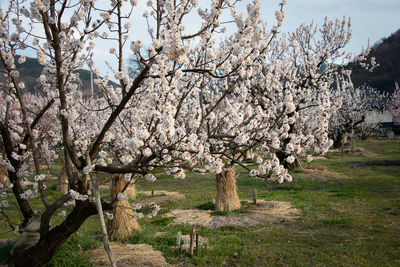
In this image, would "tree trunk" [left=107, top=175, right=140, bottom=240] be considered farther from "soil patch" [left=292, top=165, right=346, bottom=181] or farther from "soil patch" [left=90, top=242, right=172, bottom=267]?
"soil patch" [left=292, top=165, right=346, bottom=181]

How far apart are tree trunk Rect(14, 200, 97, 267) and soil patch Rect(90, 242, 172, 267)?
0.96 meters

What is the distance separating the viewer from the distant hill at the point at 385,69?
66.3m

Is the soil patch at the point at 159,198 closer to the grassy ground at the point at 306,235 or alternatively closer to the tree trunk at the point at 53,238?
the grassy ground at the point at 306,235

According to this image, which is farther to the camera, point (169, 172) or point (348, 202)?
point (348, 202)

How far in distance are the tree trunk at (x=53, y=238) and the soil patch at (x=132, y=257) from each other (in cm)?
96

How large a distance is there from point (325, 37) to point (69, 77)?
18.6 m

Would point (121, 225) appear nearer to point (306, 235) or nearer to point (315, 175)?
point (306, 235)

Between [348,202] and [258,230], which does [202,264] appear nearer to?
[258,230]

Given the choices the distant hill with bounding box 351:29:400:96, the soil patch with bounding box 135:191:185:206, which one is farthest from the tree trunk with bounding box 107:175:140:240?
the distant hill with bounding box 351:29:400:96

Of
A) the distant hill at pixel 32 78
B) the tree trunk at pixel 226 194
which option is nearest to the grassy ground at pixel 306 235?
the tree trunk at pixel 226 194

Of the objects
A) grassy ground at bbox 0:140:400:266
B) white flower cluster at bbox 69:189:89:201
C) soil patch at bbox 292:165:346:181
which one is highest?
white flower cluster at bbox 69:189:89:201

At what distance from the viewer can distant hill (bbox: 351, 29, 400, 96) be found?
6631 centimetres

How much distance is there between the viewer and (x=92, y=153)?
14.6ft

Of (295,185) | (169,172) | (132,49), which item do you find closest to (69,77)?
(132,49)
